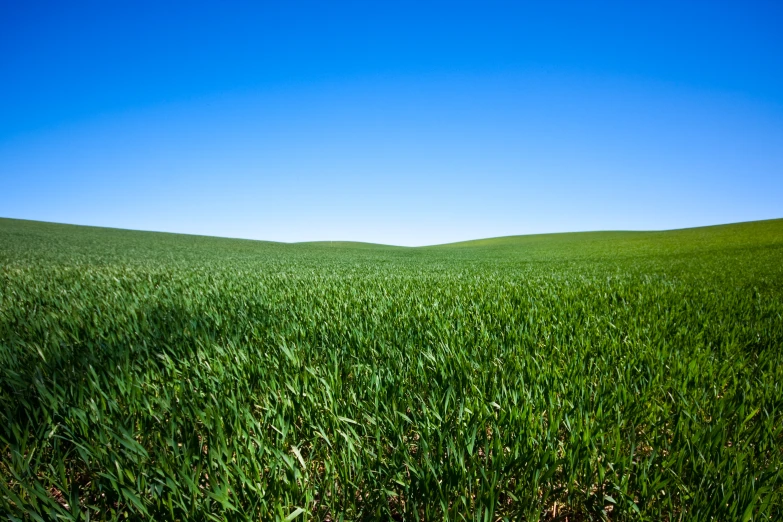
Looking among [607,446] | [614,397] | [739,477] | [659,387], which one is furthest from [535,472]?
[659,387]

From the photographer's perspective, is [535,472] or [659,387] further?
[659,387]

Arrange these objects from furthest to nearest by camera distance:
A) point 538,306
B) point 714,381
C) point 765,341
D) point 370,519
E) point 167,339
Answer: point 538,306, point 765,341, point 167,339, point 714,381, point 370,519

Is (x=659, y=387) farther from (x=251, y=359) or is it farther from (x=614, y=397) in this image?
(x=251, y=359)

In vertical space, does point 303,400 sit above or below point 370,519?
above

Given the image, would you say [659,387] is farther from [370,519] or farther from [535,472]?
[370,519]

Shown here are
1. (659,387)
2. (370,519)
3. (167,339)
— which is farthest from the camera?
(167,339)

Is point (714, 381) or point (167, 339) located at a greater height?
point (167, 339)

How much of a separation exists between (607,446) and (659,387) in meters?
0.99

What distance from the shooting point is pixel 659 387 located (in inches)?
83.6

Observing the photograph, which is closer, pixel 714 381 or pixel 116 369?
pixel 116 369

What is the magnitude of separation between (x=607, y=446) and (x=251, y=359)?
2.12 metres

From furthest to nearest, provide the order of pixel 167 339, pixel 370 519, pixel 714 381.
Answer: pixel 167 339 → pixel 714 381 → pixel 370 519

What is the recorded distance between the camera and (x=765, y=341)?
Result: 10.8ft

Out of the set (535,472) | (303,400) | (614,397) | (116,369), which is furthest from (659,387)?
(116,369)
